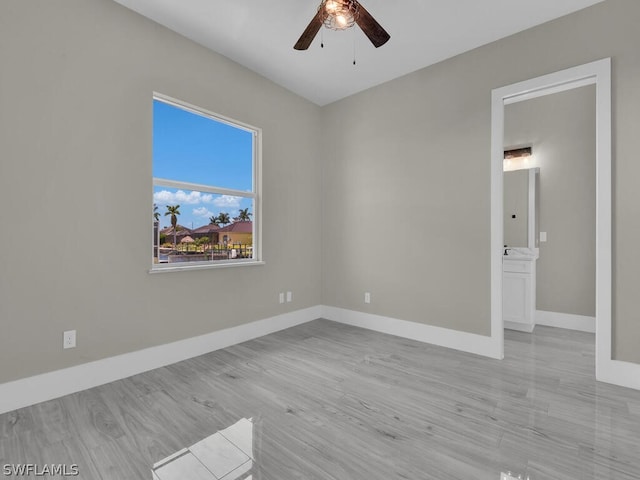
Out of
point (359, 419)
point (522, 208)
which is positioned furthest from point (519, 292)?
point (359, 419)

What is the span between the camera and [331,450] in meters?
1.62

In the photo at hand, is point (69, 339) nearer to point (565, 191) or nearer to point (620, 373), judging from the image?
point (620, 373)

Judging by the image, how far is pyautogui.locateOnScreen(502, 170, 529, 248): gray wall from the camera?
12.9ft

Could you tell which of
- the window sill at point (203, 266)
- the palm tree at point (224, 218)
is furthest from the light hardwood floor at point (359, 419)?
the palm tree at point (224, 218)

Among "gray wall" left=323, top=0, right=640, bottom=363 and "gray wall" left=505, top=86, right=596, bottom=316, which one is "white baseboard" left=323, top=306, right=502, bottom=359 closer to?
"gray wall" left=323, top=0, right=640, bottom=363

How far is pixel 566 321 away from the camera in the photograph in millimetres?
3777

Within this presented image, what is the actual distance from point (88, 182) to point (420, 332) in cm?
328

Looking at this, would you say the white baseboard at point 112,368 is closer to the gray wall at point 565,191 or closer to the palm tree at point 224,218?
the palm tree at point 224,218

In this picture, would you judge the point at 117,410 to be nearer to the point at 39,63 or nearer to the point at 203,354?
the point at 203,354

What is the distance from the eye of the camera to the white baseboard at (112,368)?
6.53 feet

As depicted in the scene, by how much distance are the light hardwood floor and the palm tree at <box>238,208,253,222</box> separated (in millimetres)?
1436

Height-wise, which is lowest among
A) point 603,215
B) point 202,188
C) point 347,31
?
point 603,215

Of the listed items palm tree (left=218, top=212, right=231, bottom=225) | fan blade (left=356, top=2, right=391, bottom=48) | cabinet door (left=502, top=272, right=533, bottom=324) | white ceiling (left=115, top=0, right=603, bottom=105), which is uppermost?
white ceiling (left=115, top=0, right=603, bottom=105)

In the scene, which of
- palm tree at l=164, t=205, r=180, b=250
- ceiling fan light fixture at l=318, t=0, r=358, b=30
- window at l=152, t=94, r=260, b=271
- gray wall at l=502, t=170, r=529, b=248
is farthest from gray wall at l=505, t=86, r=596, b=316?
palm tree at l=164, t=205, r=180, b=250
